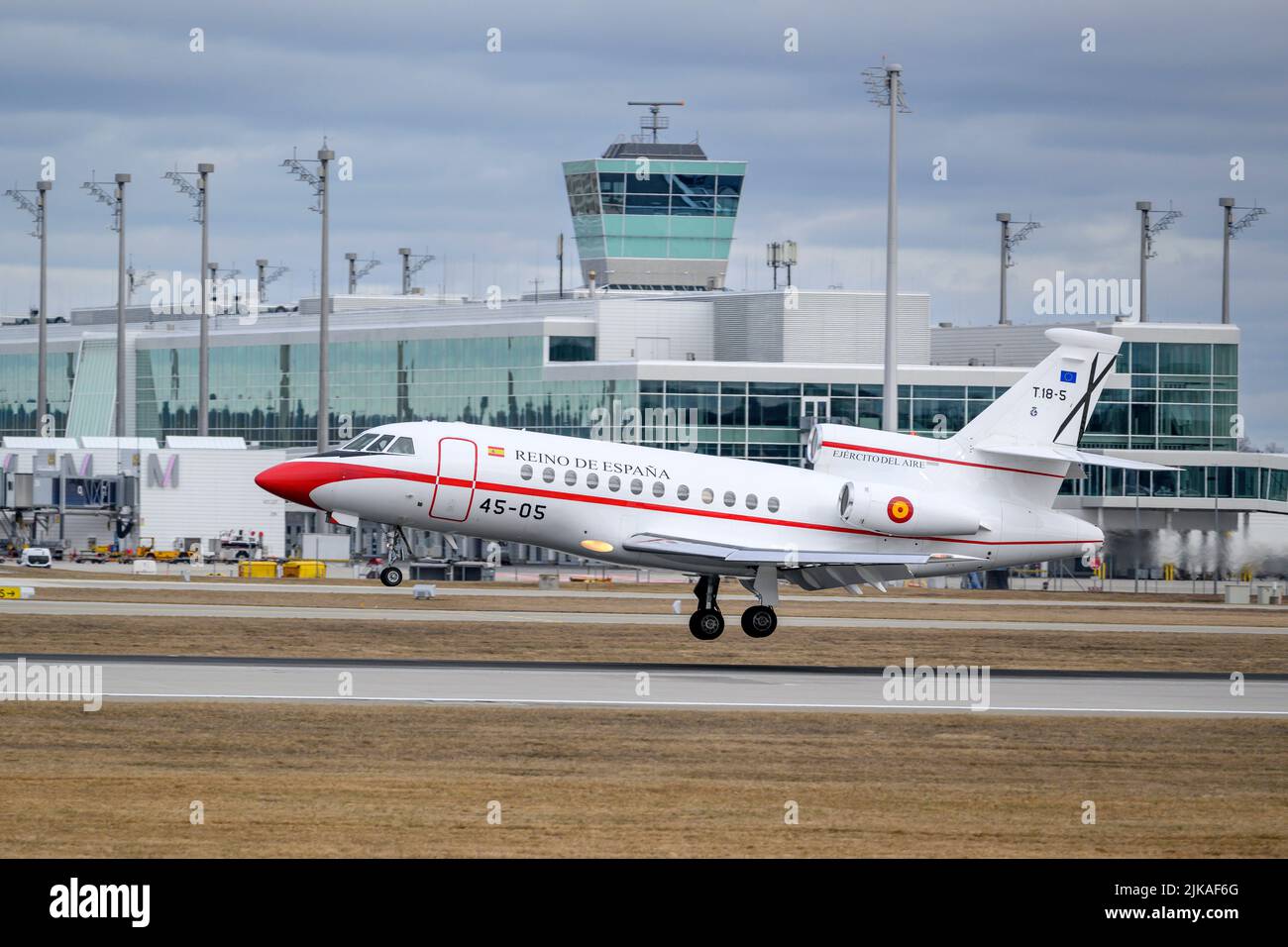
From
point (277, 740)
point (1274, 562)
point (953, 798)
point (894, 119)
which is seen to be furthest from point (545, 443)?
point (1274, 562)

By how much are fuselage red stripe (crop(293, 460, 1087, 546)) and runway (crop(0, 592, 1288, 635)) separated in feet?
34.5

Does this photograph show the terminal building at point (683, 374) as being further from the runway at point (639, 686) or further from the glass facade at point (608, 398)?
the runway at point (639, 686)

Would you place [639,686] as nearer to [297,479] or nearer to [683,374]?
[297,479]

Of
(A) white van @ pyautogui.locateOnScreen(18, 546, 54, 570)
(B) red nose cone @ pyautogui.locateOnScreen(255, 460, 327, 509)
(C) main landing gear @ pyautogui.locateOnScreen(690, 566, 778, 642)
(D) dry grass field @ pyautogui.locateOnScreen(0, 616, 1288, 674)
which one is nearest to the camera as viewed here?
(B) red nose cone @ pyautogui.locateOnScreen(255, 460, 327, 509)

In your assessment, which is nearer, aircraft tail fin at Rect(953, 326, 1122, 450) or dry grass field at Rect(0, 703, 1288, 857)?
dry grass field at Rect(0, 703, 1288, 857)

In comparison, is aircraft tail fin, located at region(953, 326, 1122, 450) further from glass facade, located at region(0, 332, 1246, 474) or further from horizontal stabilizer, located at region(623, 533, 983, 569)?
glass facade, located at region(0, 332, 1246, 474)

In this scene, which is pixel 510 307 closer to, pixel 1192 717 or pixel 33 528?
pixel 33 528

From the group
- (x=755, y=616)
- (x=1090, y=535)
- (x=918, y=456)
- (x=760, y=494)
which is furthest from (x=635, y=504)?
(x=1090, y=535)

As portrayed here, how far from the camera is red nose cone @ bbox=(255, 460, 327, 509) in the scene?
1574 inches

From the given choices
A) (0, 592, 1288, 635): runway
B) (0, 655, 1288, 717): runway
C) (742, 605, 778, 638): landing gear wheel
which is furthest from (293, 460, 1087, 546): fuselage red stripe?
(0, 592, 1288, 635): runway

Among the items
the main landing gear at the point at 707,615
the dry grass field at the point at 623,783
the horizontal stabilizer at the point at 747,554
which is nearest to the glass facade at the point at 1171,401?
the main landing gear at the point at 707,615

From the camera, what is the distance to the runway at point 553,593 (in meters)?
64.6

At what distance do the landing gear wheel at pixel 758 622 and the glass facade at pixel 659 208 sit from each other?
3341 inches

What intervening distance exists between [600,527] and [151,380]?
99282mm
